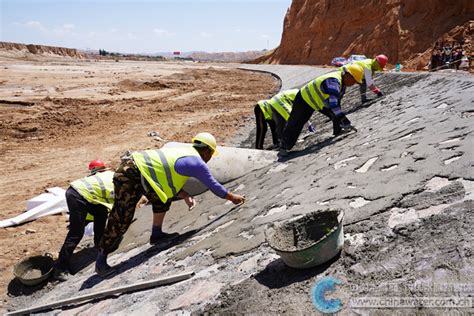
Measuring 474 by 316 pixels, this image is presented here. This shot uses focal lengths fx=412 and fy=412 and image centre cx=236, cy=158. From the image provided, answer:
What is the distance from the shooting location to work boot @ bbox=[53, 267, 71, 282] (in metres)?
4.96

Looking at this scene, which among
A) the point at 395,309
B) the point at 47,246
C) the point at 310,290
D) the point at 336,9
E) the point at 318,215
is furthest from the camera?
the point at 336,9

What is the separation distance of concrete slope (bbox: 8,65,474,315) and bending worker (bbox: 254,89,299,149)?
130 cm

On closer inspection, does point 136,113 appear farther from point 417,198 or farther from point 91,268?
point 417,198

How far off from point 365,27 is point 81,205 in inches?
1270

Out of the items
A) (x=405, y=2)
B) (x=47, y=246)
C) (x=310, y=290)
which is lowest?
(x=47, y=246)

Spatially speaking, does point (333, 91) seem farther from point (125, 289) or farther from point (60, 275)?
point (60, 275)

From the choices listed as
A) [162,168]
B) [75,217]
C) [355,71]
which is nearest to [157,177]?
[162,168]

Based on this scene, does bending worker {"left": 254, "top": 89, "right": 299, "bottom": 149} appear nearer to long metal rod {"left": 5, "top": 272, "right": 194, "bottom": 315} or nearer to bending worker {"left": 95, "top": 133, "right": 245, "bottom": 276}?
bending worker {"left": 95, "top": 133, "right": 245, "bottom": 276}

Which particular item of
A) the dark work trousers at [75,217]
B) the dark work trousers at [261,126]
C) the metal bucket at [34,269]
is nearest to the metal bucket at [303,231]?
the dark work trousers at [75,217]

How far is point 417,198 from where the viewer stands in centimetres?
305

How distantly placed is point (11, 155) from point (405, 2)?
26.9 meters

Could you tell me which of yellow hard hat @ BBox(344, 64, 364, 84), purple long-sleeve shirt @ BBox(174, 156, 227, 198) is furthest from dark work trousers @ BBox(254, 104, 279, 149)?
purple long-sleeve shirt @ BBox(174, 156, 227, 198)

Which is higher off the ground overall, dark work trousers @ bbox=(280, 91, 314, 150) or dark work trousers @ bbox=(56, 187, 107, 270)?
dark work trousers @ bbox=(280, 91, 314, 150)

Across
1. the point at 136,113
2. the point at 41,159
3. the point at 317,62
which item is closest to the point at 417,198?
the point at 41,159
